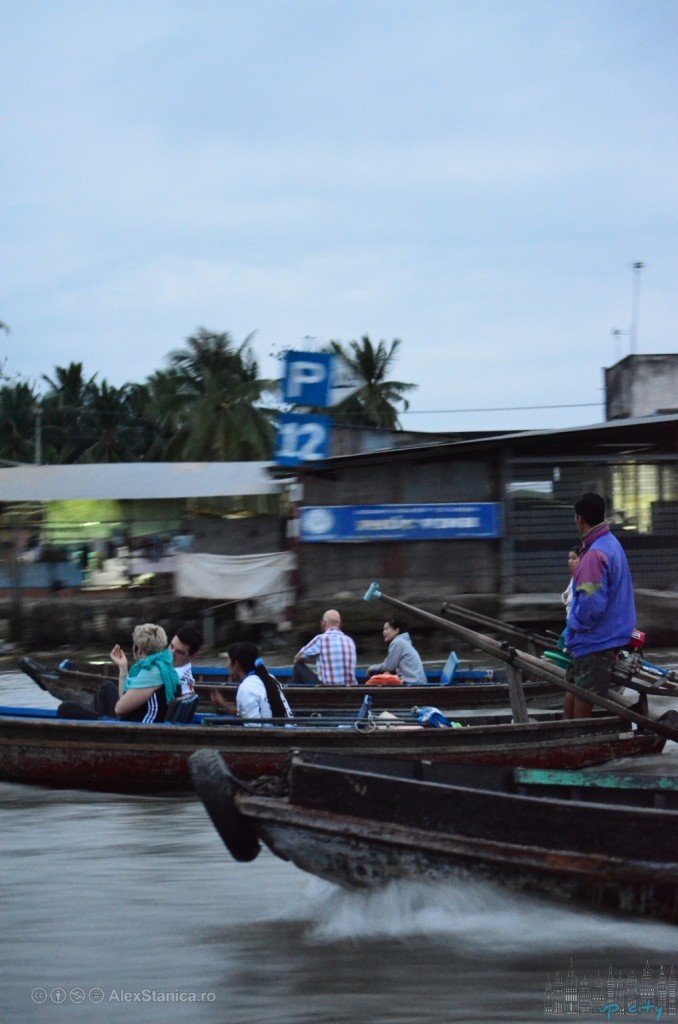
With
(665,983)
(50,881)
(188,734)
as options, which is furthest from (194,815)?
(665,983)

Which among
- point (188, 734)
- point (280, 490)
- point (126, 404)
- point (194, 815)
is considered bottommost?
point (194, 815)

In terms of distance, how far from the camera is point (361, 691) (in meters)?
11.8

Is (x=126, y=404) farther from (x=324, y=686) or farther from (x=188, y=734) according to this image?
(x=188, y=734)

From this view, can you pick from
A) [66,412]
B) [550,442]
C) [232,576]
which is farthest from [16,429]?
[550,442]

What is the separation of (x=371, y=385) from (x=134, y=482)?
68.1ft

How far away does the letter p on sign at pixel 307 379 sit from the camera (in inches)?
800

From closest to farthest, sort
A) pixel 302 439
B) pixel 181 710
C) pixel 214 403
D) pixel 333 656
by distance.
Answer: pixel 181 710 → pixel 333 656 → pixel 302 439 → pixel 214 403

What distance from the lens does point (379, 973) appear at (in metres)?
4.98

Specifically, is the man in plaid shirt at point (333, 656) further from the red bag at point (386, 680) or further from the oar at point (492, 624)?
the oar at point (492, 624)

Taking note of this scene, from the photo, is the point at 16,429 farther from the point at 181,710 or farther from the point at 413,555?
the point at 181,710

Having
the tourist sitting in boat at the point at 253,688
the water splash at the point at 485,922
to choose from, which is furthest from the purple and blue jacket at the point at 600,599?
the water splash at the point at 485,922

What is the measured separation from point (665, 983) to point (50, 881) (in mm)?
3613

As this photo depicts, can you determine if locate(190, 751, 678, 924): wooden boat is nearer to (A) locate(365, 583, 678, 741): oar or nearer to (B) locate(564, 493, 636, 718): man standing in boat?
(A) locate(365, 583, 678, 741): oar

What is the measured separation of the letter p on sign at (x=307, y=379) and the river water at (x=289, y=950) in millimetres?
14205
